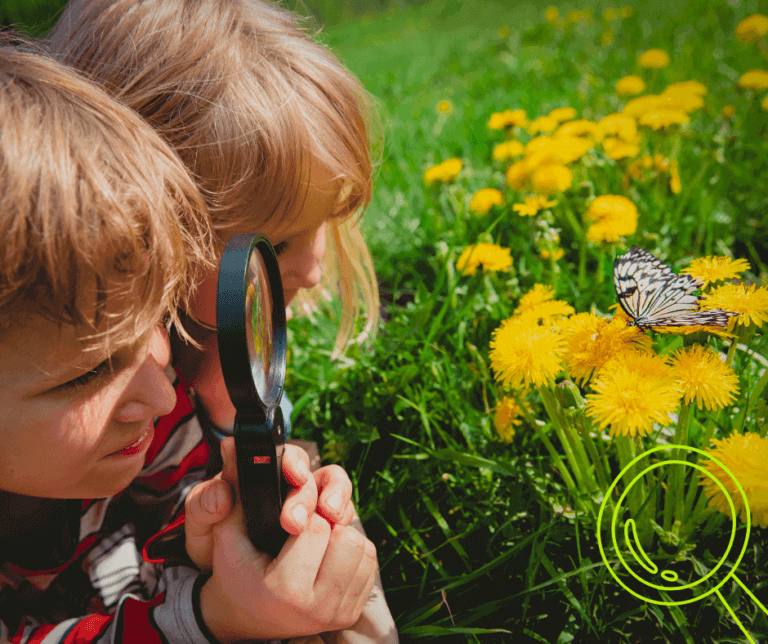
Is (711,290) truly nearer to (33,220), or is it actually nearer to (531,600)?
(531,600)

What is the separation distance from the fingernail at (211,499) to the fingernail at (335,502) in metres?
0.20

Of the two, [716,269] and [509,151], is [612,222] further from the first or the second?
[509,151]

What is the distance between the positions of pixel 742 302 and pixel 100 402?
101 cm

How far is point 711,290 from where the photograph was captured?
94cm

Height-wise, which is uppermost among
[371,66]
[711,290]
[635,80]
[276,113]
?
[276,113]

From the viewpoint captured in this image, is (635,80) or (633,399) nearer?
(633,399)

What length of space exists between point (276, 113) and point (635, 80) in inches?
85.1

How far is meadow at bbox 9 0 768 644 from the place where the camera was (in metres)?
0.93

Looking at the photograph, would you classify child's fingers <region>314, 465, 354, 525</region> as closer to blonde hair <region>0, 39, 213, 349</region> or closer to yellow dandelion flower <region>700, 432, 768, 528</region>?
blonde hair <region>0, 39, 213, 349</region>

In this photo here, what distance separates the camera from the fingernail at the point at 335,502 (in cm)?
107

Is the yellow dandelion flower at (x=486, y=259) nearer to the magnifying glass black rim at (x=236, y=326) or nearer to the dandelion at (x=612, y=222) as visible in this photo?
the dandelion at (x=612, y=222)

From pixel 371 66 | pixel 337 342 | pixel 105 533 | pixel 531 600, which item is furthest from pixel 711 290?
pixel 371 66

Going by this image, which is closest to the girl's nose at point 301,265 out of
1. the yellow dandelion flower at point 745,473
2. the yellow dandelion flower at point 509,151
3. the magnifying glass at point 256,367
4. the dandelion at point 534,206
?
the magnifying glass at point 256,367

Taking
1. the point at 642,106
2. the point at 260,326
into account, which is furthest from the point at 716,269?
the point at 642,106
